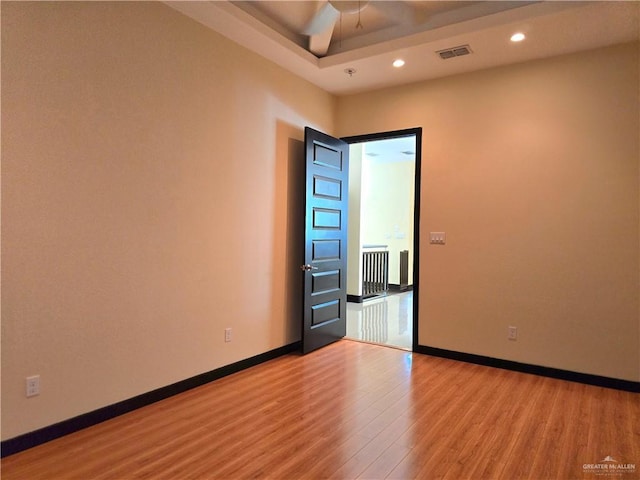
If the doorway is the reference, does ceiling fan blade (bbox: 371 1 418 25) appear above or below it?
above

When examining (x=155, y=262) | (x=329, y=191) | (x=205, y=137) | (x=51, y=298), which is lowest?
(x=51, y=298)

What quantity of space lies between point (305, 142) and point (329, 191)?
62 cm

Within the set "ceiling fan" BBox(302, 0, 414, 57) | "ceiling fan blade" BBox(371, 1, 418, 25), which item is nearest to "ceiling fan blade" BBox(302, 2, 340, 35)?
"ceiling fan" BBox(302, 0, 414, 57)

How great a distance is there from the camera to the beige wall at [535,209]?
10.6 feet

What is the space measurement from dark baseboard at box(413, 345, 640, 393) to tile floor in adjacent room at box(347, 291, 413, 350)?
1.21ft

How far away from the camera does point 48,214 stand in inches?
87.9

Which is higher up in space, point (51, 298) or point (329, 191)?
point (329, 191)

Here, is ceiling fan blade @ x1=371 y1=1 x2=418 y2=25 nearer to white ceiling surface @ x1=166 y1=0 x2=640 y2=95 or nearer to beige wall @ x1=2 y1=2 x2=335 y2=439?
white ceiling surface @ x1=166 y1=0 x2=640 y2=95

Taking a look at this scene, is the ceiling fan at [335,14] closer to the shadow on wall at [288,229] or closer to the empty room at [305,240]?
the empty room at [305,240]

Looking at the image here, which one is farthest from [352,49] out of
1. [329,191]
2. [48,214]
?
[48,214]

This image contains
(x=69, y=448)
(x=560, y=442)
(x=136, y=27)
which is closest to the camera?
(x=69, y=448)

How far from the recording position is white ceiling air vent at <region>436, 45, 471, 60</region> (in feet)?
11.0

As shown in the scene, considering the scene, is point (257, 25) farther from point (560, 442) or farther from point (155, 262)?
point (560, 442)

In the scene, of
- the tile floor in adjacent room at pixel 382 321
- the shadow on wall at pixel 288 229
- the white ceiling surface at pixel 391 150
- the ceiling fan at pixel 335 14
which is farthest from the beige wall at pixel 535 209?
the white ceiling surface at pixel 391 150
